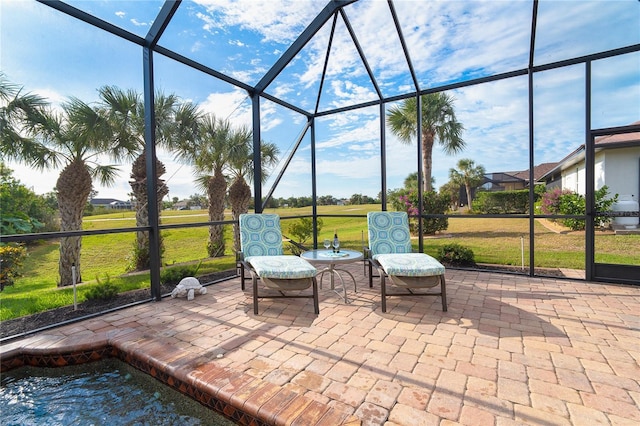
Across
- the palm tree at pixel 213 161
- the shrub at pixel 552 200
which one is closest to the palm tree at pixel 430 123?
the shrub at pixel 552 200

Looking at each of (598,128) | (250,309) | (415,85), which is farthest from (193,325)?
(598,128)

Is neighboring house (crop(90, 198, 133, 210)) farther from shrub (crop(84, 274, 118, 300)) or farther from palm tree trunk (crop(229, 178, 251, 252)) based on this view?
shrub (crop(84, 274, 118, 300))

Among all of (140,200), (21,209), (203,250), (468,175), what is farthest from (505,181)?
(21,209)

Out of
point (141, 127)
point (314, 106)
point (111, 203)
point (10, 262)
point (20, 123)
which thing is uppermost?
point (314, 106)

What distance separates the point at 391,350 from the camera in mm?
2621

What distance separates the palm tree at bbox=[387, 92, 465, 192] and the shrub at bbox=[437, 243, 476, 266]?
3434 mm

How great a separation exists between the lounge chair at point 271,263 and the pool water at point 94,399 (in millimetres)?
1392

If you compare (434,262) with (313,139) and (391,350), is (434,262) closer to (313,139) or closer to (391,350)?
(391,350)

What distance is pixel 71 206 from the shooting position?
19.4 ft

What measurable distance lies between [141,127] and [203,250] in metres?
4.03

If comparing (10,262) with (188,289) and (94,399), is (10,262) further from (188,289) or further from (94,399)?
(94,399)

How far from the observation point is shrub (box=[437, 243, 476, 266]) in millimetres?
5914

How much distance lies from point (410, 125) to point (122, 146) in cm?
745

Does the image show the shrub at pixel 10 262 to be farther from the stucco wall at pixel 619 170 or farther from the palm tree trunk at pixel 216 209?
the stucco wall at pixel 619 170
